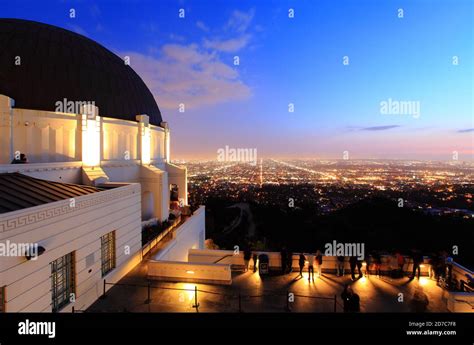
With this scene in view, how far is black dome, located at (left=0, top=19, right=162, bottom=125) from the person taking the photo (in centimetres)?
1382

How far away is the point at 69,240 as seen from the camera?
824 centimetres

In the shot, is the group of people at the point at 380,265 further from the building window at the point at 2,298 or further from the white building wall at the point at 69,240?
the building window at the point at 2,298

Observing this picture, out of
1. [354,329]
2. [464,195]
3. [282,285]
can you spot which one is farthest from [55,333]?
[464,195]

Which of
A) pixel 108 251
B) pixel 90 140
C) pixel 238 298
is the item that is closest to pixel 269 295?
pixel 238 298

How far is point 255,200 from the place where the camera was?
5653 cm

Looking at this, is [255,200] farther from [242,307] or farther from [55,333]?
[55,333]

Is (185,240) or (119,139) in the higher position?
(119,139)

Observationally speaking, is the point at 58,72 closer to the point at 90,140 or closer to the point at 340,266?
the point at 90,140

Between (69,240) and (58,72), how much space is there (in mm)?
11667

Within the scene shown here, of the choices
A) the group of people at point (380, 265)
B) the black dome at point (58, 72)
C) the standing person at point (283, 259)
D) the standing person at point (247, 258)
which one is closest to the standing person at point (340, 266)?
the group of people at point (380, 265)

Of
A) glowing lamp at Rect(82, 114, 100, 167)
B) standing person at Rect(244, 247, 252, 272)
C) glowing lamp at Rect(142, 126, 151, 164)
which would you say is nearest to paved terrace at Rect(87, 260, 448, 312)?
standing person at Rect(244, 247, 252, 272)

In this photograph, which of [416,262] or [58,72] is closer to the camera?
[416,262]

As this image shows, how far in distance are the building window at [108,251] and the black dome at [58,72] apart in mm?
8390

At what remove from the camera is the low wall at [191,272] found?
1041 centimetres
